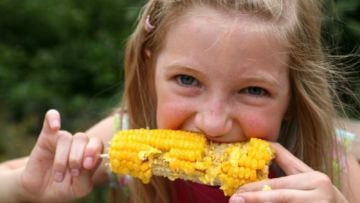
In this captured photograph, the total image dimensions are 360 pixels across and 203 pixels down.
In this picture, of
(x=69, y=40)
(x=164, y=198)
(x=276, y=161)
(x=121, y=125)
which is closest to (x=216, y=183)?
(x=276, y=161)

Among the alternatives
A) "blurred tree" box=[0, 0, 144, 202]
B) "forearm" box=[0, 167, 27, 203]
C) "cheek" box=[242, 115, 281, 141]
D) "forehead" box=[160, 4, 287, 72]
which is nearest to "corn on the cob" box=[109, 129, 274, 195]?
"cheek" box=[242, 115, 281, 141]

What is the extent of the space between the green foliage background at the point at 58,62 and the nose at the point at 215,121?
2.49 metres

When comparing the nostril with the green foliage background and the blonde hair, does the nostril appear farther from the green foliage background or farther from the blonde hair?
the green foliage background

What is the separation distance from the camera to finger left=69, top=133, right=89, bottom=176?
2.58m

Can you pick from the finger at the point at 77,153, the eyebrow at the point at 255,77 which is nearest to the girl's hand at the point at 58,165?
the finger at the point at 77,153

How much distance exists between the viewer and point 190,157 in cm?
245

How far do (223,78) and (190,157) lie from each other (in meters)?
0.29

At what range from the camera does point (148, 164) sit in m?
2.50

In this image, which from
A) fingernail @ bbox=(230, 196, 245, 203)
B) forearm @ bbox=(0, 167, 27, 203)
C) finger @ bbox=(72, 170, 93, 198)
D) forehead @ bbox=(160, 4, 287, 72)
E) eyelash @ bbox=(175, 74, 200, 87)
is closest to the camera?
fingernail @ bbox=(230, 196, 245, 203)

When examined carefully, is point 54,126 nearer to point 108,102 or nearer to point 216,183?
point 216,183

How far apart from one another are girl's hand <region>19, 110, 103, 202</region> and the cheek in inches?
20.9

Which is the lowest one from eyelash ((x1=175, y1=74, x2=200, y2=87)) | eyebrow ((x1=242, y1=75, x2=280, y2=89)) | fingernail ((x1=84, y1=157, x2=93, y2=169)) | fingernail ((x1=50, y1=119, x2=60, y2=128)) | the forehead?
fingernail ((x1=84, y1=157, x2=93, y2=169))

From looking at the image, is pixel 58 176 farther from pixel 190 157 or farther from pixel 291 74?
pixel 291 74

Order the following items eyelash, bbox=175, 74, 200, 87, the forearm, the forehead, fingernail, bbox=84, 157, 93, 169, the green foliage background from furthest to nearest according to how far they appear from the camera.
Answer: the green foliage background < the forearm < fingernail, bbox=84, 157, 93, 169 < eyelash, bbox=175, 74, 200, 87 < the forehead
